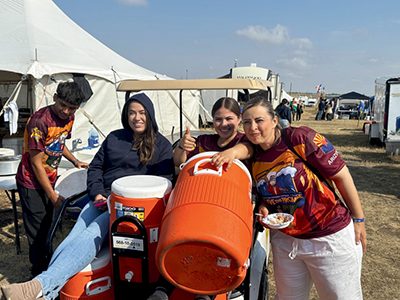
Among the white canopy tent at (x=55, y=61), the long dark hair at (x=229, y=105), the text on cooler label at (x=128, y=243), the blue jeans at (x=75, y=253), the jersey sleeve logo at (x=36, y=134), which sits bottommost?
the blue jeans at (x=75, y=253)

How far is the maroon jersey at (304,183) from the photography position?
213 cm

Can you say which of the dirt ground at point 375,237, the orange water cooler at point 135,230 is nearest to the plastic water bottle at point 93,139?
the dirt ground at point 375,237

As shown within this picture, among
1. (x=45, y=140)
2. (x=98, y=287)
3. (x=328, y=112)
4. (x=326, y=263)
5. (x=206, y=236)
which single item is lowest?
(x=98, y=287)

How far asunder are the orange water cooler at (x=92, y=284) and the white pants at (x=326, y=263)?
1.06 metres

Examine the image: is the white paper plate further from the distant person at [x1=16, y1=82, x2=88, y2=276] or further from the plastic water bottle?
the plastic water bottle

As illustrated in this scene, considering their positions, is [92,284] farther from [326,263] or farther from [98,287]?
[326,263]

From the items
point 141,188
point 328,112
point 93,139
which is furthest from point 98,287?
point 328,112

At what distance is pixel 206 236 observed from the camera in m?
1.63

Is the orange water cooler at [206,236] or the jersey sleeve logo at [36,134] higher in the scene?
the jersey sleeve logo at [36,134]

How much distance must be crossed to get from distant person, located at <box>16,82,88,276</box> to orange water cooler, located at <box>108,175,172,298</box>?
4.66 ft

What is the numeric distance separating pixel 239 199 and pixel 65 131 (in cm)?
226

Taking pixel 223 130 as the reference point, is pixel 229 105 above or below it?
above

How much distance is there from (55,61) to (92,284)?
696cm

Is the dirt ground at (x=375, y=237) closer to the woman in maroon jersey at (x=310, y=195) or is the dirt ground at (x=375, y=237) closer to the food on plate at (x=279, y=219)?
the woman in maroon jersey at (x=310, y=195)
